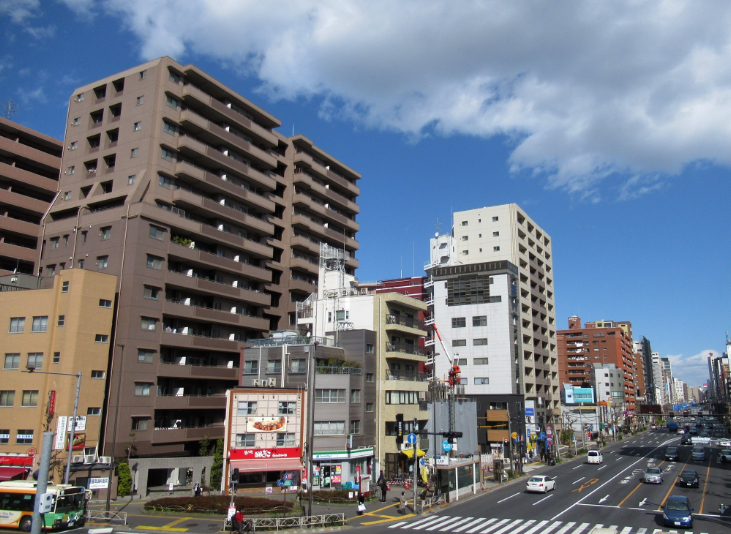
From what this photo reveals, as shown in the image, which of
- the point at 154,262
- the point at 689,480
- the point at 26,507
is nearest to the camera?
the point at 26,507

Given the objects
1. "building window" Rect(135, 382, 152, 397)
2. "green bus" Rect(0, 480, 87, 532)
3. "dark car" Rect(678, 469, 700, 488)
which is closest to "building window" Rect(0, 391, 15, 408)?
"building window" Rect(135, 382, 152, 397)

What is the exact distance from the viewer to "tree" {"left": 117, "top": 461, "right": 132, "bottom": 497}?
46656 mm

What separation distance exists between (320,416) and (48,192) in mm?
46845

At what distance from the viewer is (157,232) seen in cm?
5550

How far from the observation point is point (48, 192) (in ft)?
225

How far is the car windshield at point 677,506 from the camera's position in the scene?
32.8 m

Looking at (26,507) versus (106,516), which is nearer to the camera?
(26,507)

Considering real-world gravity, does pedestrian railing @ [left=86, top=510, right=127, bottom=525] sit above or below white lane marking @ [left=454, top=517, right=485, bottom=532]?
below

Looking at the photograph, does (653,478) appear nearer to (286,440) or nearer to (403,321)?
(403,321)

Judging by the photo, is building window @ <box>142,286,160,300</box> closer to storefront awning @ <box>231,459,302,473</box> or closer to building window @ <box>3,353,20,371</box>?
building window @ <box>3,353,20,371</box>

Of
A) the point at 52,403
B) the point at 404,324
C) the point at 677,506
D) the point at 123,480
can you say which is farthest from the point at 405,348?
the point at 52,403

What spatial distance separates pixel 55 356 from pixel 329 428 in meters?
25.3

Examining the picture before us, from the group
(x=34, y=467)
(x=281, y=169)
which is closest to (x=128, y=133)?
(x=281, y=169)

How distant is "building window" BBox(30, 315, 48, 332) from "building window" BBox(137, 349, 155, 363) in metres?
8.31
